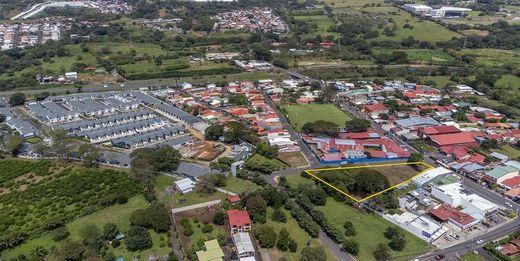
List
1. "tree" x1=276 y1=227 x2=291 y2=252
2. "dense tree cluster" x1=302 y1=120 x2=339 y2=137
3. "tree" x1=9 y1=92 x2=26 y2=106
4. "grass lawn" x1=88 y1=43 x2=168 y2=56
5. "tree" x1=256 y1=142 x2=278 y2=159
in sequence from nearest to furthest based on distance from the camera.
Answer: "tree" x1=276 y1=227 x2=291 y2=252, "tree" x1=256 y1=142 x2=278 y2=159, "dense tree cluster" x1=302 y1=120 x2=339 y2=137, "tree" x1=9 y1=92 x2=26 y2=106, "grass lawn" x1=88 y1=43 x2=168 y2=56

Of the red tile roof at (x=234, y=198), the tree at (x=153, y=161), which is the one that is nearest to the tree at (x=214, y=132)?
the tree at (x=153, y=161)

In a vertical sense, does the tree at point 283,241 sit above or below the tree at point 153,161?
below

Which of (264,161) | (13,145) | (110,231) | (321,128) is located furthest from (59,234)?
(321,128)

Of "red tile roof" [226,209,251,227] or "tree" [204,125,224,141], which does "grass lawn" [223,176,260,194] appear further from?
"tree" [204,125,224,141]

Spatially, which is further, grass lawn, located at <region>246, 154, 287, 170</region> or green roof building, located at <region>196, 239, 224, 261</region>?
grass lawn, located at <region>246, 154, 287, 170</region>

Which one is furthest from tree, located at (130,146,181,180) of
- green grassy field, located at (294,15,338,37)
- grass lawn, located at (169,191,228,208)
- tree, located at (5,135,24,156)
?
→ green grassy field, located at (294,15,338,37)

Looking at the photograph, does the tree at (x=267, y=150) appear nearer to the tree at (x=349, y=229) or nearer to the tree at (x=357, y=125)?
the tree at (x=357, y=125)
